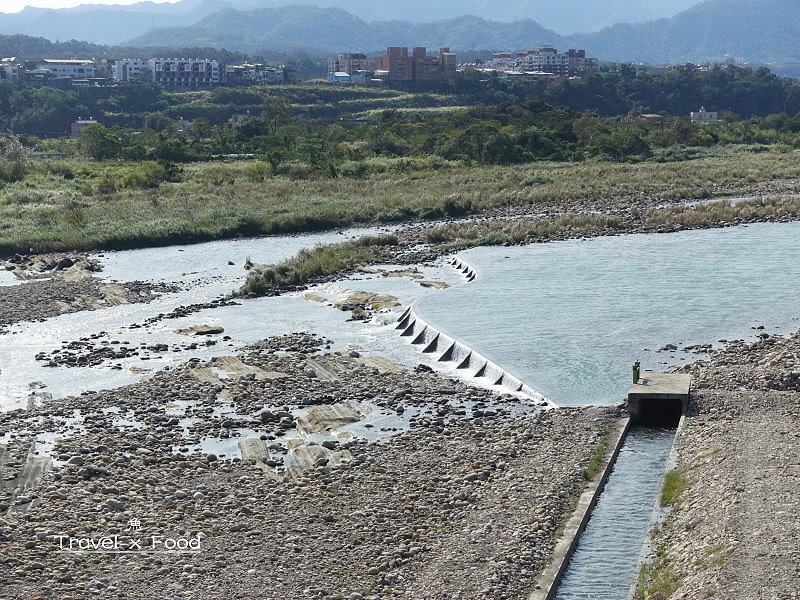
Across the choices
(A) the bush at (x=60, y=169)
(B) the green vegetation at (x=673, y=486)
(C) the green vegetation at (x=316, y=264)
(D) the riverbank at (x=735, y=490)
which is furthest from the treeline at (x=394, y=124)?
(B) the green vegetation at (x=673, y=486)

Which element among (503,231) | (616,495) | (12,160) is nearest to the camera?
(616,495)

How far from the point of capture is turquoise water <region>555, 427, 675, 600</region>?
1579 centimetres

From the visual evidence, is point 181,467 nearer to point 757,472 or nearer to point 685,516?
point 685,516

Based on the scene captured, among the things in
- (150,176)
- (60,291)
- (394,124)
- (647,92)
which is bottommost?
(60,291)

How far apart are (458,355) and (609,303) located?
7235mm

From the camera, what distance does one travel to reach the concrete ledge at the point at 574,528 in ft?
50.5

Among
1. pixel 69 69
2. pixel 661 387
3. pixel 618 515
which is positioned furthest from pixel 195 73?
pixel 618 515

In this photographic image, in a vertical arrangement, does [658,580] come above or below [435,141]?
below

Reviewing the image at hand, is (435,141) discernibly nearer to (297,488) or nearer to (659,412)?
(659,412)

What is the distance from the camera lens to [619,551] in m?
16.8

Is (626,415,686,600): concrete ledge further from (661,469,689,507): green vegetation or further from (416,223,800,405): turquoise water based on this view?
(416,223,800,405): turquoise water

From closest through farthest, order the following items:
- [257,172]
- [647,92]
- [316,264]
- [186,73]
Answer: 1. [316,264]
2. [257,172]
3. [647,92]
4. [186,73]

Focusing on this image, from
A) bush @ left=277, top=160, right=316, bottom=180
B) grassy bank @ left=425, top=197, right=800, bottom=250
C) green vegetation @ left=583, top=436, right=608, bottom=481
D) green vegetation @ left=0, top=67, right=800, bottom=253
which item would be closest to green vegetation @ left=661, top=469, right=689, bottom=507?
green vegetation @ left=583, top=436, right=608, bottom=481

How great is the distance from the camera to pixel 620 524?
58.2 feet
